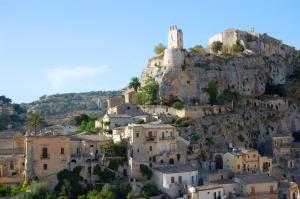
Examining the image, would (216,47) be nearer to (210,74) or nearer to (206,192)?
(210,74)

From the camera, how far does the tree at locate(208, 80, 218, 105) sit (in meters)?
76.9

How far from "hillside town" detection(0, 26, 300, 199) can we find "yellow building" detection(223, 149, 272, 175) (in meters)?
0.11

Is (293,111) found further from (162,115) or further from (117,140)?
(117,140)

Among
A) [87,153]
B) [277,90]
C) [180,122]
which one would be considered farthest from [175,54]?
[87,153]

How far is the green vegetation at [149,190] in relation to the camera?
55.2 metres

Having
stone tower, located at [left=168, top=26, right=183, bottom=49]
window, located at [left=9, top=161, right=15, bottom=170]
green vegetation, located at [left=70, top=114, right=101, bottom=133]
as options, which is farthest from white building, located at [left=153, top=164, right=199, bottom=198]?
stone tower, located at [left=168, top=26, right=183, bottom=49]

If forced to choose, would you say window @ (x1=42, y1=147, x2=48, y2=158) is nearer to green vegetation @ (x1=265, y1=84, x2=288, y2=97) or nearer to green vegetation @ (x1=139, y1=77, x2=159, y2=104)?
green vegetation @ (x1=139, y1=77, x2=159, y2=104)

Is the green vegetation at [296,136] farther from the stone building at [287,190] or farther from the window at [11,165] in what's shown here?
the window at [11,165]

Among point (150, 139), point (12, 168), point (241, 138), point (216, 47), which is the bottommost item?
point (12, 168)

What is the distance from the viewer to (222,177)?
6066 cm

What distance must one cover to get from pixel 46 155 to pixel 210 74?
30.5 m

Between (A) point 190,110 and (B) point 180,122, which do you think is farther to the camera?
(A) point 190,110

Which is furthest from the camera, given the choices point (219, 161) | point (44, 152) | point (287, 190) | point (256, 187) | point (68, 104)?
point (68, 104)

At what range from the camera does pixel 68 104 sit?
172000 mm
